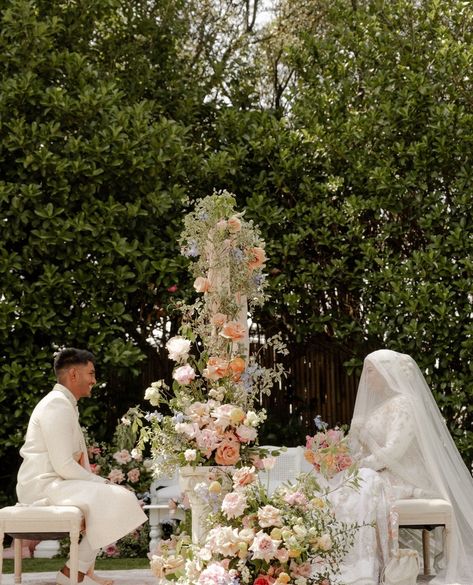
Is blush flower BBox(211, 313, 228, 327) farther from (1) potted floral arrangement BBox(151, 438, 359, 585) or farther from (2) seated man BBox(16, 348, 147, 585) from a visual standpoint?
(2) seated man BBox(16, 348, 147, 585)

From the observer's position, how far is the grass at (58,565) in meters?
7.99

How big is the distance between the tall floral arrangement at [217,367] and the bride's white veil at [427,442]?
2004 millimetres

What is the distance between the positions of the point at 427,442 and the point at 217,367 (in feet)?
8.20

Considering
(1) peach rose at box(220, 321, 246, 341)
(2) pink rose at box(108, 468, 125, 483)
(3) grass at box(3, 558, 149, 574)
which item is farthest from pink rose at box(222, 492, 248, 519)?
(2) pink rose at box(108, 468, 125, 483)

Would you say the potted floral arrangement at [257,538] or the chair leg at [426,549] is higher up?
the potted floral arrangement at [257,538]

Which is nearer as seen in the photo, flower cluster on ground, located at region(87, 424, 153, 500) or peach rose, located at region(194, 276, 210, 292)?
peach rose, located at region(194, 276, 210, 292)

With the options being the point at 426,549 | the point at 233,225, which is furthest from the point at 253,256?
the point at 426,549

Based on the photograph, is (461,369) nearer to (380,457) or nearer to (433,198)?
(433,198)

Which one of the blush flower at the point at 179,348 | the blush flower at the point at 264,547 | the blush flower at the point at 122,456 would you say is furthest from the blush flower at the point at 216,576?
the blush flower at the point at 122,456

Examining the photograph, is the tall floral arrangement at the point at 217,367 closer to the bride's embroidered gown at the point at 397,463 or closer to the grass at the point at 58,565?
the bride's embroidered gown at the point at 397,463

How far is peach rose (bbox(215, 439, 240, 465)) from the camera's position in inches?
194

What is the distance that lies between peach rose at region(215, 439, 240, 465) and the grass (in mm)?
3376

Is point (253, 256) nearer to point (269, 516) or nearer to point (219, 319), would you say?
point (219, 319)

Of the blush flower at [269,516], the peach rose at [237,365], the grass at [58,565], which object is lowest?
the grass at [58,565]
